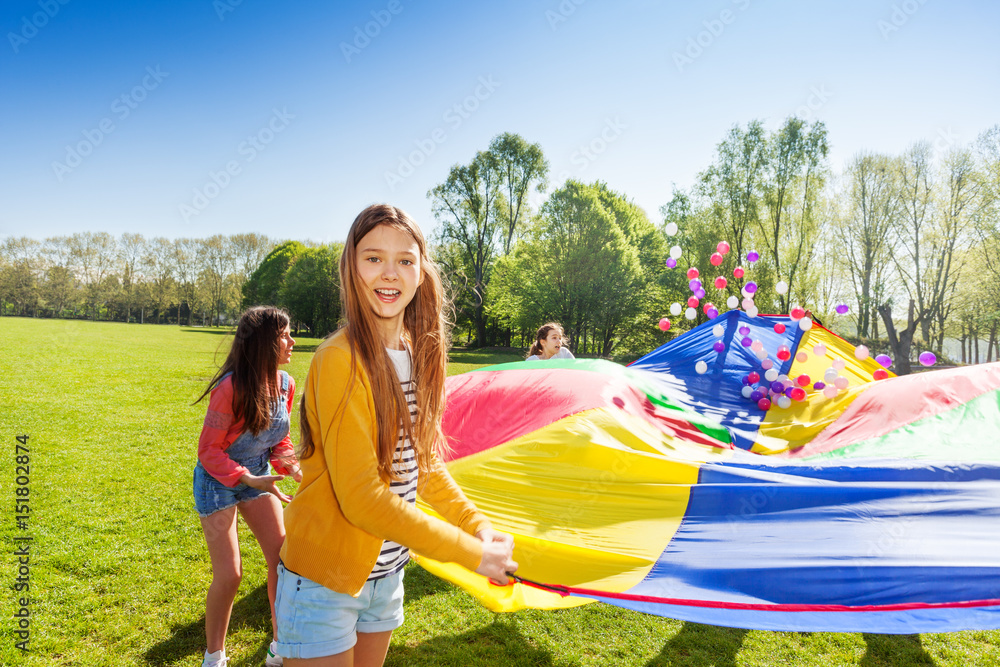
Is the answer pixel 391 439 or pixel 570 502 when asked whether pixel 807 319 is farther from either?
pixel 391 439

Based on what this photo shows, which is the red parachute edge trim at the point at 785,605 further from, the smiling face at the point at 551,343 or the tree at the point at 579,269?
the tree at the point at 579,269

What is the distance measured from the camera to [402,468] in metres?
1.54

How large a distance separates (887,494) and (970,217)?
27357mm

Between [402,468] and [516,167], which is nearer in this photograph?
[402,468]

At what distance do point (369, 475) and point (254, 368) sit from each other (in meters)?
1.76

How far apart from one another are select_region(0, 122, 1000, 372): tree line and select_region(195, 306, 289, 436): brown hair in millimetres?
16017

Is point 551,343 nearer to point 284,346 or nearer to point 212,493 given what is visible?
point 284,346

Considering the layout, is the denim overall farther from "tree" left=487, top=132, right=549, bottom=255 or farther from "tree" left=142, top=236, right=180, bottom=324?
"tree" left=142, top=236, right=180, bottom=324

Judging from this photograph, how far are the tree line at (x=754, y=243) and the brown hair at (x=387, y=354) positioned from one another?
17135 mm

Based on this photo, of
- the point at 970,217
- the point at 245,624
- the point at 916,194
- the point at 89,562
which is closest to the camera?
the point at 245,624

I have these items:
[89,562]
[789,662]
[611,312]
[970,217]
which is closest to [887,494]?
[789,662]

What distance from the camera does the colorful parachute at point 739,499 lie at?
243cm

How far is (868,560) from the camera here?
250 cm

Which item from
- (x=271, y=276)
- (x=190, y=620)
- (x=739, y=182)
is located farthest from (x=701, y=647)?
(x=271, y=276)
